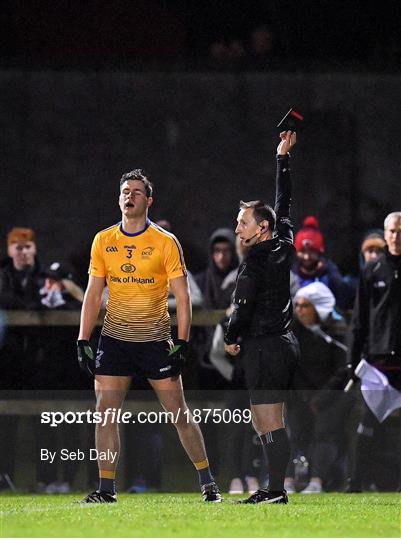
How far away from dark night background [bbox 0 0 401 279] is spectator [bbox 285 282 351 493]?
2.41 meters

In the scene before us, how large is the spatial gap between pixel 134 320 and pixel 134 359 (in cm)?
23

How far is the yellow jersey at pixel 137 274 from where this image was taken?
30.1 feet

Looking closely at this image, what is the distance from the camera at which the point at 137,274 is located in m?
9.20

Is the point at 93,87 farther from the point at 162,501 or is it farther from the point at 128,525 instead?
the point at 128,525

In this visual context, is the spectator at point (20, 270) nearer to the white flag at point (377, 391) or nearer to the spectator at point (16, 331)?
the spectator at point (16, 331)

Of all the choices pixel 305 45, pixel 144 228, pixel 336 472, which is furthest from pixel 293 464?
pixel 305 45

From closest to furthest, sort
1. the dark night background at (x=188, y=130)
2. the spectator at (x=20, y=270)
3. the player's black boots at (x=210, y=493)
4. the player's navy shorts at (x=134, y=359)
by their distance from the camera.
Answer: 1. the player's navy shorts at (x=134, y=359)
2. the player's black boots at (x=210, y=493)
3. the spectator at (x=20, y=270)
4. the dark night background at (x=188, y=130)

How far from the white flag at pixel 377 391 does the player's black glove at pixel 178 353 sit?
82.5 inches

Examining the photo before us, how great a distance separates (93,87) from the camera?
14.0 m

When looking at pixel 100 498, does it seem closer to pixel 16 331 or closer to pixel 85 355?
pixel 85 355

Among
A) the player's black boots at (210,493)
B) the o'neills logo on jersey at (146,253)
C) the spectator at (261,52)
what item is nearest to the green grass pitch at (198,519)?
the player's black boots at (210,493)

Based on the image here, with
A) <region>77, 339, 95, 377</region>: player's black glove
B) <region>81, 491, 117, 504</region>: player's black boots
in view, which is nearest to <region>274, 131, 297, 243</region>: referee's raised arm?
<region>77, 339, 95, 377</region>: player's black glove

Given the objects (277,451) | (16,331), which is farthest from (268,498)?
(16,331)

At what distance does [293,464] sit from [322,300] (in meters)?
1.27
